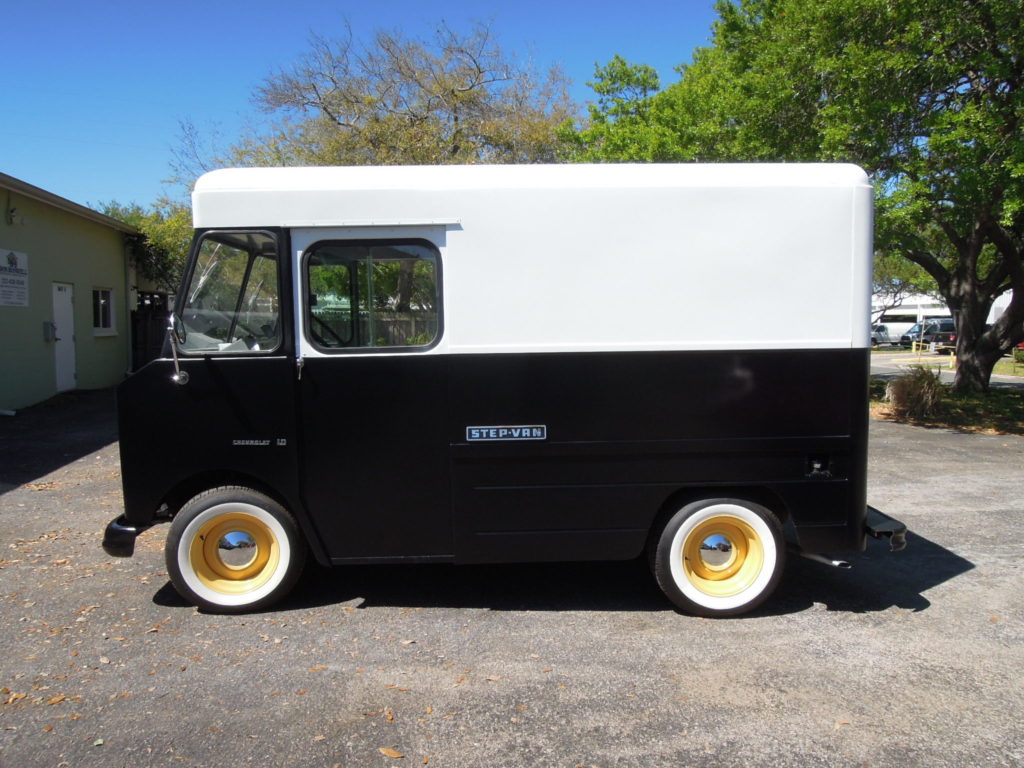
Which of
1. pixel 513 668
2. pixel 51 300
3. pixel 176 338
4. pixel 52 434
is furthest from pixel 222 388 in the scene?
pixel 51 300

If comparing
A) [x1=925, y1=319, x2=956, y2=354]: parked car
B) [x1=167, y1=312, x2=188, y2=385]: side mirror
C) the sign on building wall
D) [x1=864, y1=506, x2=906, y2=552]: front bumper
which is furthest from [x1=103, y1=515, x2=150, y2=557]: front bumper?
[x1=925, y1=319, x2=956, y2=354]: parked car

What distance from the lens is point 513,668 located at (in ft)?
12.4

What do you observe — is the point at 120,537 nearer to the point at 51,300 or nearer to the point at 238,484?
the point at 238,484

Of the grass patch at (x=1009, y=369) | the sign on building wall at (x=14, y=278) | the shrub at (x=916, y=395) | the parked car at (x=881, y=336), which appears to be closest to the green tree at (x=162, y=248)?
the sign on building wall at (x=14, y=278)

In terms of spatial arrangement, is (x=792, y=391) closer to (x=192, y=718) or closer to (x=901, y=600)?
(x=901, y=600)

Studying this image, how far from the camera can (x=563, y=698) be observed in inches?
137

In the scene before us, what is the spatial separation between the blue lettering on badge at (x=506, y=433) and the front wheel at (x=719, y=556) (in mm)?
983

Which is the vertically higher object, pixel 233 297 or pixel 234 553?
pixel 233 297

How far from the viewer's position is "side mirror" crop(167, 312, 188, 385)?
164 inches

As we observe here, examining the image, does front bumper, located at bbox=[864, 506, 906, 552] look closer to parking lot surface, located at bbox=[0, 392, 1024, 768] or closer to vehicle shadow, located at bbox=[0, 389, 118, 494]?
parking lot surface, located at bbox=[0, 392, 1024, 768]

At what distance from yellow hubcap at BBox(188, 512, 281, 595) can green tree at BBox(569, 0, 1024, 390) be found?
840 cm

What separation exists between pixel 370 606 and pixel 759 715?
241cm

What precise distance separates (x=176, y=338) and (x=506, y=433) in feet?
6.47

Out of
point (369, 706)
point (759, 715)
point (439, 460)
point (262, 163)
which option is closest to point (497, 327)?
point (439, 460)
